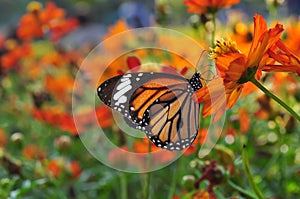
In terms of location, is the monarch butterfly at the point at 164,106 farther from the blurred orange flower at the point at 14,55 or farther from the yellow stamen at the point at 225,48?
the blurred orange flower at the point at 14,55

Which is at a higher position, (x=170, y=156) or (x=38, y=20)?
(x=38, y=20)

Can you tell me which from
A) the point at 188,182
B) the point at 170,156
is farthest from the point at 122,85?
the point at 170,156

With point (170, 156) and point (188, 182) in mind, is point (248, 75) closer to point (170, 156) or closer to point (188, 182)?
point (188, 182)

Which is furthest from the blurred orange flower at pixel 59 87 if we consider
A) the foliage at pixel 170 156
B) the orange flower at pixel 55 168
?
the orange flower at pixel 55 168

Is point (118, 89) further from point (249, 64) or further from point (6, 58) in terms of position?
point (6, 58)

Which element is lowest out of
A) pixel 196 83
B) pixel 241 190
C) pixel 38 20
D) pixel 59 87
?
pixel 241 190

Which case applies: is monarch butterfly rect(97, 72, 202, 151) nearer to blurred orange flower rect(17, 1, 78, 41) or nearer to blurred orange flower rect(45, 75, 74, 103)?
blurred orange flower rect(17, 1, 78, 41)

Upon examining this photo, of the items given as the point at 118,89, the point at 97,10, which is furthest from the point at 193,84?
the point at 97,10
